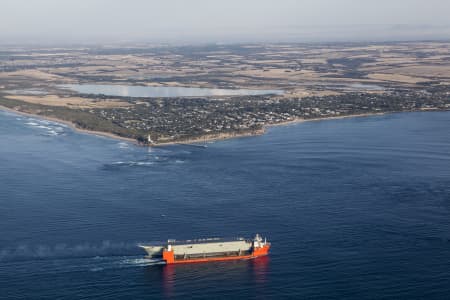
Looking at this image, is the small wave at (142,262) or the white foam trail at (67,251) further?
the white foam trail at (67,251)

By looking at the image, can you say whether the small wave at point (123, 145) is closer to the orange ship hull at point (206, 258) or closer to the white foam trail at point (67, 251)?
the white foam trail at point (67, 251)

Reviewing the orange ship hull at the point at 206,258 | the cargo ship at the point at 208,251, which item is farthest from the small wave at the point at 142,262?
the orange ship hull at the point at 206,258

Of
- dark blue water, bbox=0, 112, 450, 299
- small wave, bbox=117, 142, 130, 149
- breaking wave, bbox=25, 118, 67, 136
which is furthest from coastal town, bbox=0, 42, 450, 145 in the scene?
dark blue water, bbox=0, 112, 450, 299

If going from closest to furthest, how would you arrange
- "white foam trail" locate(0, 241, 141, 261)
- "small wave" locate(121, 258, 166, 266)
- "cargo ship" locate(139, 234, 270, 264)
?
1. "small wave" locate(121, 258, 166, 266)
2. "white foam trail" locate(0, 241, 141, 261)
3. "cargo ship" locate(139, 234, 270, 264)

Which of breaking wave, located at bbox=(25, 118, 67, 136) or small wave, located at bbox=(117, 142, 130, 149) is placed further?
breaking wave, located at bbox=(25, 118, 67, 136)

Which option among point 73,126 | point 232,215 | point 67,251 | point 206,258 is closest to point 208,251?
point 206,258

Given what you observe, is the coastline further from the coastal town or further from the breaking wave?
the breaking wave
